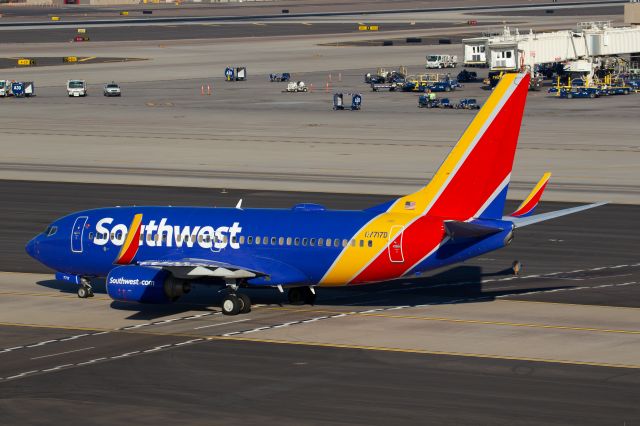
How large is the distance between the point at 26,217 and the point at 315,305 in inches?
1217

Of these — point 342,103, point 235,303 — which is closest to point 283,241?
point 235,303

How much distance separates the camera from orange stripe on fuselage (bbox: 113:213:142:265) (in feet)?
178

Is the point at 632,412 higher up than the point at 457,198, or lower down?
lower down

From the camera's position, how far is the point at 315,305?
55.7m

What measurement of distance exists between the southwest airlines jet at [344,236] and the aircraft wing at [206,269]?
40 mm

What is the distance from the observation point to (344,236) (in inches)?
2036

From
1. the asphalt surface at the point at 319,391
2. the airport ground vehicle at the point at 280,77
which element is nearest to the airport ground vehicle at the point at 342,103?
the airport ground vehicle at the point at 280,77

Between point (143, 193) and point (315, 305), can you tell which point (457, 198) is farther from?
point (143, 193)

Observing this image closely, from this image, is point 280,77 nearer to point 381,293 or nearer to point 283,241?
point 381,293

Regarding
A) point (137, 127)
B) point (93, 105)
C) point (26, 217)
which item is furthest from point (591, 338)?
point (93, 105)

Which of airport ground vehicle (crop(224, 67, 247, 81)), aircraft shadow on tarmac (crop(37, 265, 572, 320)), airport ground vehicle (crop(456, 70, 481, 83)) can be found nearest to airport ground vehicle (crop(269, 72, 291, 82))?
airport ground vehicle (crop(224, 67, 247, 81))

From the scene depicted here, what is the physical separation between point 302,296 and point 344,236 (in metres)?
4.97

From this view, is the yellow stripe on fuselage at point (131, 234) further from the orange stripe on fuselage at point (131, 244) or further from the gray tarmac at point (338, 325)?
the gray tarmac at point (338, 325)

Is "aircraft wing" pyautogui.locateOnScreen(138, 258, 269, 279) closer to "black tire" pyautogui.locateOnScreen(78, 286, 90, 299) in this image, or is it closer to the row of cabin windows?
the row of cabin windows
